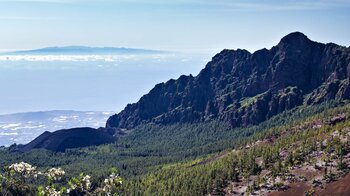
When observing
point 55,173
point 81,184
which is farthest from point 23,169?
point 81,184

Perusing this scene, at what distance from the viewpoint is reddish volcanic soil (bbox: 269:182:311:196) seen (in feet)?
558

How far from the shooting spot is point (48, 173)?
3038cm

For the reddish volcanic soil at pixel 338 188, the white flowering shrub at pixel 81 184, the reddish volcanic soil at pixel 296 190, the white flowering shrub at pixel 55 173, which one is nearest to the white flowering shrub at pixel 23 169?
the white flowering shrub at pixel 55 173

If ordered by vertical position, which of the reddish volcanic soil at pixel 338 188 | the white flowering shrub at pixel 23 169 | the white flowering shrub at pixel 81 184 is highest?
the white flowering shrub at pixel 23 169

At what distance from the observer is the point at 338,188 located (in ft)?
538

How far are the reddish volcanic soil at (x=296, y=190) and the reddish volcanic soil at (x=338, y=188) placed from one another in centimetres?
600

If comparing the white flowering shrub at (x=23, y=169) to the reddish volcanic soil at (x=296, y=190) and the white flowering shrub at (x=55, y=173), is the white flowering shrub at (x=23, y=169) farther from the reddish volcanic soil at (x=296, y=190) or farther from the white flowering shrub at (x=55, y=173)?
the reddish volcanic soil at (x=296, y=190)

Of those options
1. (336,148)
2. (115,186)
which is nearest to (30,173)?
(115,186)

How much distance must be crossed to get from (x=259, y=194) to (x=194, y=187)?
31377mm

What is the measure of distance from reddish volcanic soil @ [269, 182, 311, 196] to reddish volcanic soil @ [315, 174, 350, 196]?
19.7ft

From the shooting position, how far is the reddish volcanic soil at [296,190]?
170m

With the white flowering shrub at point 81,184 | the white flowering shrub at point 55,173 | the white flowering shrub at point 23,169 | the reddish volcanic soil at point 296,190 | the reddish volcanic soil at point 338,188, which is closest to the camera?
the white flowering shrub at point 81,184

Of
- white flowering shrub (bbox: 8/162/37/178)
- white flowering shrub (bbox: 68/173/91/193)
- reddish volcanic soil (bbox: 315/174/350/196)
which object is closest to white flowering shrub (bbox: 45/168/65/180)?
white flowering shrub (bbox: 8/162/37/178)

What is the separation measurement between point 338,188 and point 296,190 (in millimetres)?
15714
